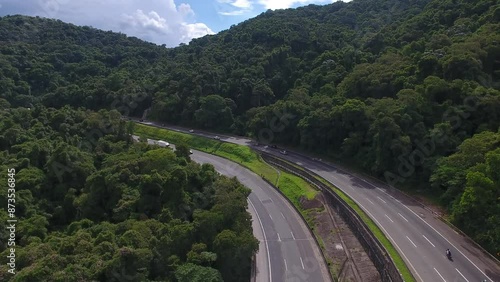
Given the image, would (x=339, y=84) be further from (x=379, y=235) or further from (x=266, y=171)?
(x=379, y=235)

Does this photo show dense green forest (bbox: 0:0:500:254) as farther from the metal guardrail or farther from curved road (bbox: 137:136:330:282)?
curved road (bbox: 137:136:330:282)

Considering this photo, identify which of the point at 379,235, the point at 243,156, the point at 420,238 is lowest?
the point at 379,235

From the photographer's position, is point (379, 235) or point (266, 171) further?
point (266, 171)

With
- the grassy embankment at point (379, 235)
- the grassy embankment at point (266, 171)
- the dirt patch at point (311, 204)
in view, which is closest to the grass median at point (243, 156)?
the grassy embankment at point (266, 171)

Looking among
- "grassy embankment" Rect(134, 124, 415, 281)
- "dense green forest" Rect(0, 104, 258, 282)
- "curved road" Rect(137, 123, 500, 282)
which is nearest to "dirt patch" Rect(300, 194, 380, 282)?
"grassy embankment" Rect(134, 124, 415, 281)

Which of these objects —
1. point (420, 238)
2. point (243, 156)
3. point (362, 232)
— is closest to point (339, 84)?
point (243, 156)

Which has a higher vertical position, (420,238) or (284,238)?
(420,238)
